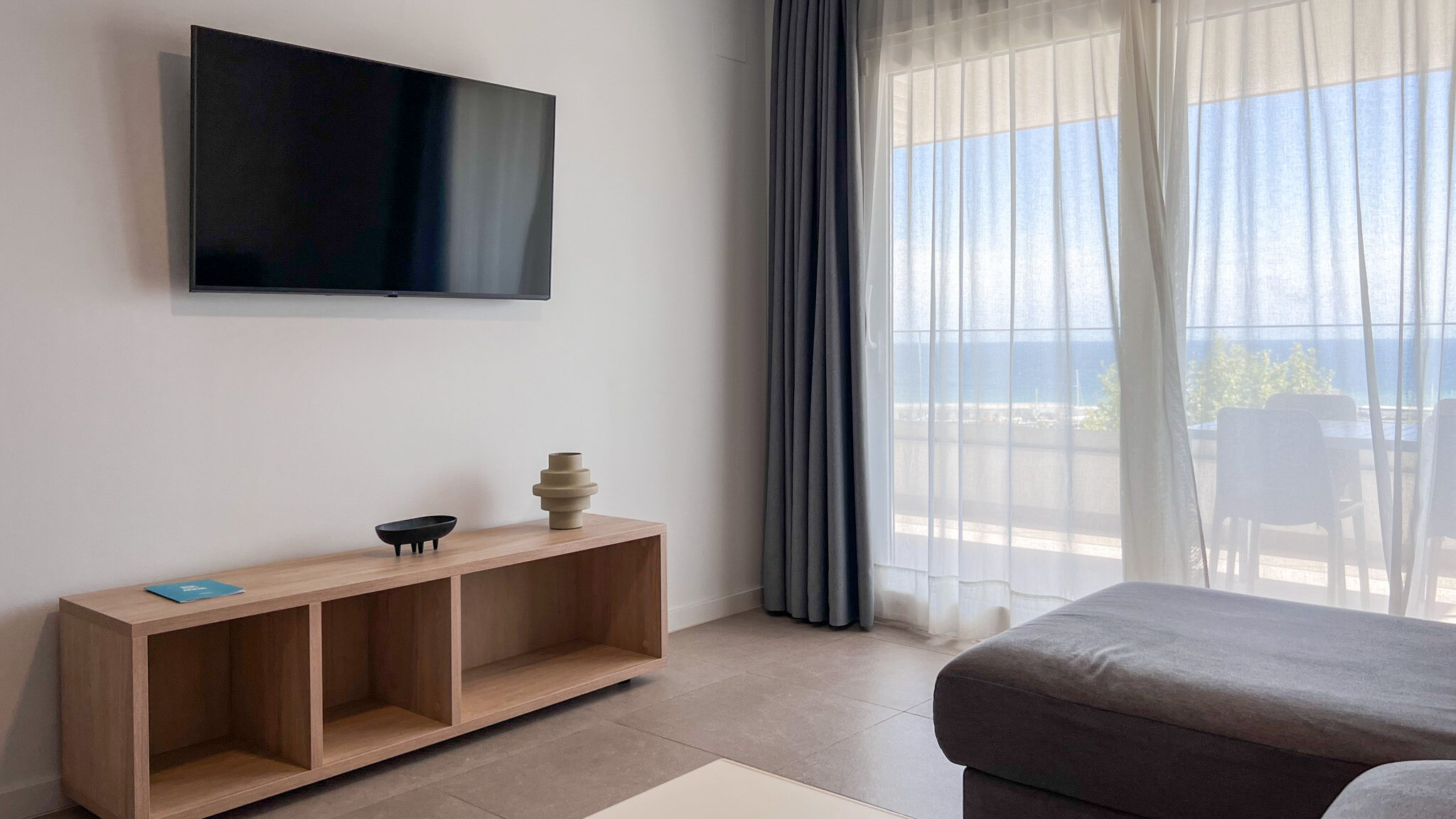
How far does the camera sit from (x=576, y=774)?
95.5 inches

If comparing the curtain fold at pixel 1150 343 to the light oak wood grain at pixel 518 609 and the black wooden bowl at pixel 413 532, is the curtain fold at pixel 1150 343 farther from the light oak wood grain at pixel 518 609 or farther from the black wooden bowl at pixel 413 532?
the black wooden bowl at pixel 413 532

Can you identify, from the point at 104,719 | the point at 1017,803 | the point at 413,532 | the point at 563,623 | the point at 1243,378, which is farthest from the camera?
the point at 563,623

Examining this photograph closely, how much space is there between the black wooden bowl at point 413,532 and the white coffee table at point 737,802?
133 centimetres

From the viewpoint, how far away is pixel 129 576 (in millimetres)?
2367

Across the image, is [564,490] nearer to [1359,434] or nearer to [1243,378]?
[1243,378]

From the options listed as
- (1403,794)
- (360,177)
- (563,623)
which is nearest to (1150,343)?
(563,623)

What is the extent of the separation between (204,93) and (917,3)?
8.20 ft

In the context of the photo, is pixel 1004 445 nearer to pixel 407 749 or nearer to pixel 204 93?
pixel 407 749

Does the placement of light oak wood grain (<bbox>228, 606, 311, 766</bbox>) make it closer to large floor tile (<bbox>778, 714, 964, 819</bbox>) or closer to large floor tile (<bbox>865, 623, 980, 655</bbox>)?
large floor tile (<bbox>778, 714, 964, 819</bbox>)

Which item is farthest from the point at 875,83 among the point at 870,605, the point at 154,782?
the point at 154,782

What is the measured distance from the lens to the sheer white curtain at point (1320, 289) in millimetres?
2637

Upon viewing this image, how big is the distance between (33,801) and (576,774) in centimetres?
122

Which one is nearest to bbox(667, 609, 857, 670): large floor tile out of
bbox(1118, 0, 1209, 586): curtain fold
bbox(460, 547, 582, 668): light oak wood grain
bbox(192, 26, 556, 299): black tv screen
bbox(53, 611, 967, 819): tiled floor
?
bbox(53, 611, 967, 819): tiled floor

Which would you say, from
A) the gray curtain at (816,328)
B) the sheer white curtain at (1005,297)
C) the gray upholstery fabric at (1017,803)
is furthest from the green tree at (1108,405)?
the gray upholstery fabric at (1017,803)
